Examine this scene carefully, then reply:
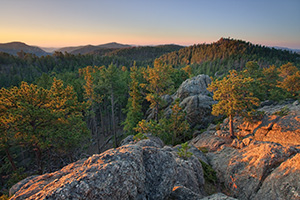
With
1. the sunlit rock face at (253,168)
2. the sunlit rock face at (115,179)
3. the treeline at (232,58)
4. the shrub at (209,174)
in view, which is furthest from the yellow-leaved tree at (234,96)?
the treeline at (232,58)

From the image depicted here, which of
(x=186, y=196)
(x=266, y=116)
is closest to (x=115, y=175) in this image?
(x=186, y=196)

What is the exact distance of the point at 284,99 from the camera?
32.4 m

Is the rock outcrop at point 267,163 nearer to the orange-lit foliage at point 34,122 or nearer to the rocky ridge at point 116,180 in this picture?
the rocky ridge at point 116,180

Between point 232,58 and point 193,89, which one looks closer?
point 193,89

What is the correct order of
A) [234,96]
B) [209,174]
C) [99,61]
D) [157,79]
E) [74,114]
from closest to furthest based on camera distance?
[209,174] → [74,114] → [234,96] → [157,79] → [99,61]

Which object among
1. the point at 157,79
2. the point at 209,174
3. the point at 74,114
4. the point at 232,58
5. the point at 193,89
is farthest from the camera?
the point at 232,58

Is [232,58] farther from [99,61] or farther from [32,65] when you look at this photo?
[32,65]

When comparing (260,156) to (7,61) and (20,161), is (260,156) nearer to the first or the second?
(20,161)

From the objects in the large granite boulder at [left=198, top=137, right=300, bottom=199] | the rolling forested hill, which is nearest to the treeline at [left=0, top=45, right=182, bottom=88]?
the rolling forested hill

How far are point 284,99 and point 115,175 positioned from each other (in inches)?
1621

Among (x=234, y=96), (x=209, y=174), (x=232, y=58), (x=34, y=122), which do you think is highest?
(x=232, y=58)

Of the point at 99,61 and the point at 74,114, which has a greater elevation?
the point at 99,61

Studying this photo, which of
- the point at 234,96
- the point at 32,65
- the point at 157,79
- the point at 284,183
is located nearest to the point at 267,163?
the point at 284,183

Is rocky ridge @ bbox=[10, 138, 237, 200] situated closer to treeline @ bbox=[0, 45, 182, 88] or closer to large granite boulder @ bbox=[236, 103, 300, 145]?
large granite boulder @ bbox=[236, 103, 300, 145]
